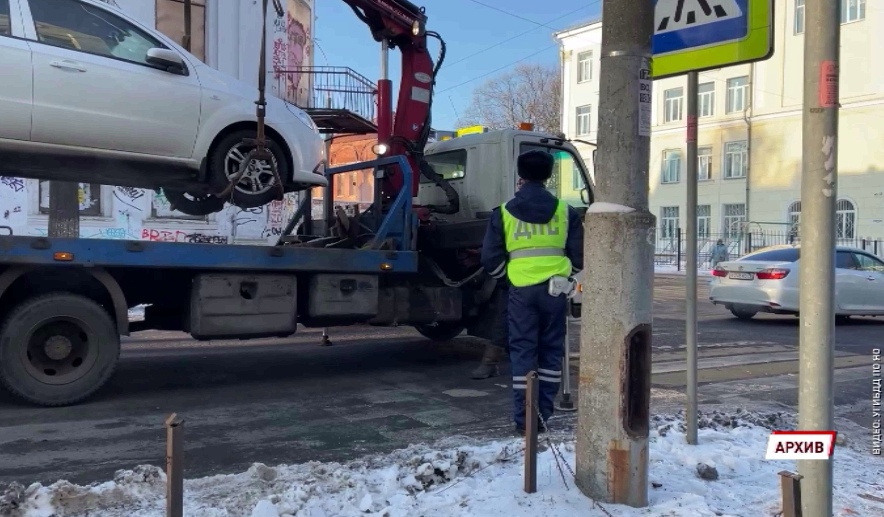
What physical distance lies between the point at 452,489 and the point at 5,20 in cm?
465

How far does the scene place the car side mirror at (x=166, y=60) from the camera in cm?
609

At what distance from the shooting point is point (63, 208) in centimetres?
746

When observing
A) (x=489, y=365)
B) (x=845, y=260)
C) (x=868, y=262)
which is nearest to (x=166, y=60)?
(x=489, y=365)

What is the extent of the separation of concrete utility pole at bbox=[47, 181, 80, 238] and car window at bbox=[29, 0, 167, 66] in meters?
1.88

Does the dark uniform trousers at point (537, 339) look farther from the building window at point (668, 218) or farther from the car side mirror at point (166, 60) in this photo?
the building window at point (668, 218)

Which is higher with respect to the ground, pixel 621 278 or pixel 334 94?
pixel 334 94

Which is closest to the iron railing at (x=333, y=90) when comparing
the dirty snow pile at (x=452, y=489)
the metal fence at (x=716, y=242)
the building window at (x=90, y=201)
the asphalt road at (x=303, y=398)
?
the building window at (x=90, y=201)

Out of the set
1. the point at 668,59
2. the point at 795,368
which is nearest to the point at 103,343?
the point at 668,59

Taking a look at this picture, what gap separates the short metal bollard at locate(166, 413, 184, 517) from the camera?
8.48 feet

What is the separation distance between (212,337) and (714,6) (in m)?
4.54

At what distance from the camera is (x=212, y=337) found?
6.32 m

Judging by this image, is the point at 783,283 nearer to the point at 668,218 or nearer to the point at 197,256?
the point at 197,256

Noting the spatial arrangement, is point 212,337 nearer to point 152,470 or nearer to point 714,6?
point 152,470

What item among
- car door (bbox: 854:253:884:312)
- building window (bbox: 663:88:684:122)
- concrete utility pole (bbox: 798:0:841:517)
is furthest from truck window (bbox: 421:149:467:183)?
building window (bbox: 663:88:684:122)
